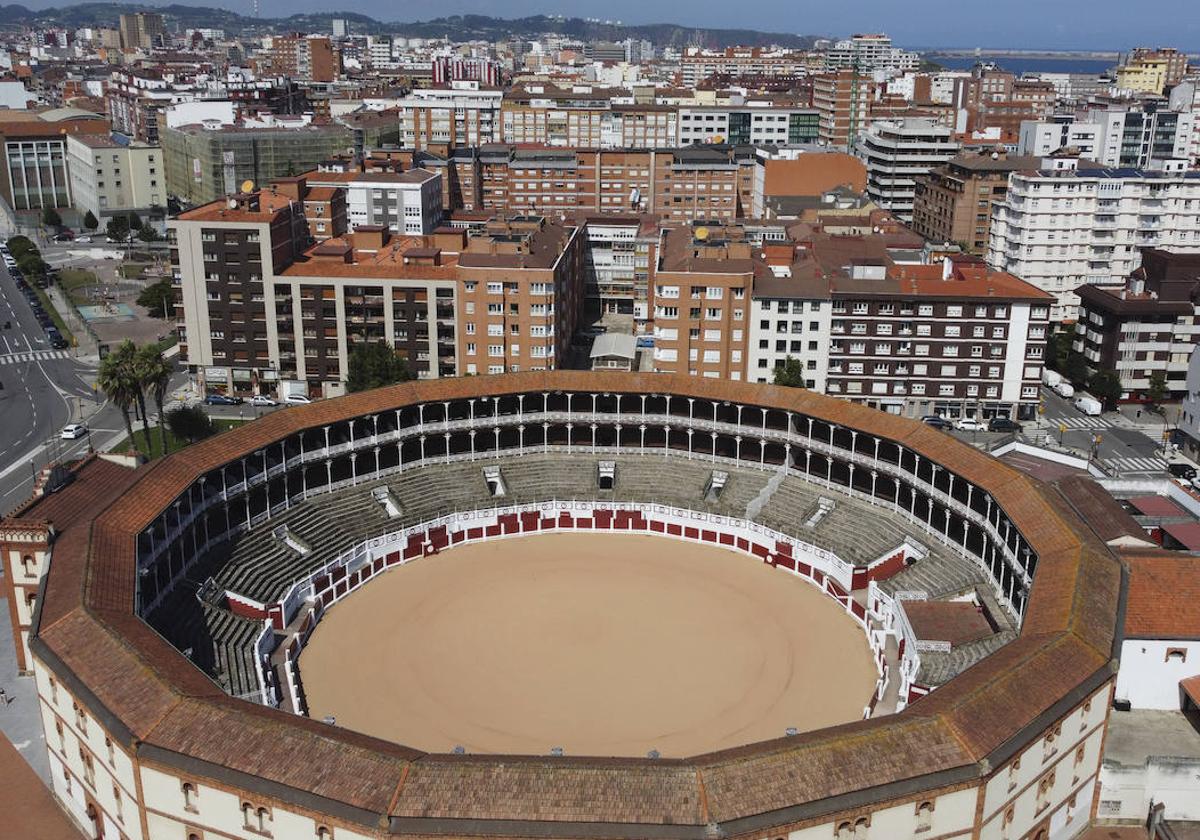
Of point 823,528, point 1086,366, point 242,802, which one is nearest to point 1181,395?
point 1086,366

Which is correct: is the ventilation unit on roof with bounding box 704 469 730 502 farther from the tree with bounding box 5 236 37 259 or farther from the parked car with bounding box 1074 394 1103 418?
the tree with bounding box 5 236 37 259

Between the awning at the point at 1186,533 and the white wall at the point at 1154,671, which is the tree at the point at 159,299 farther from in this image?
the white wall at the point at 1154,671

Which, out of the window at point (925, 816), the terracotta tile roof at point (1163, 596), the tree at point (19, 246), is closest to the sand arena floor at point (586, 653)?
the terracotta tile roof at point (1163, 596)

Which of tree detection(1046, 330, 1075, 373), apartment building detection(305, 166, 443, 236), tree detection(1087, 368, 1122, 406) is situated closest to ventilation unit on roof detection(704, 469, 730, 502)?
tree detection(1087, 368, 1122, 406)

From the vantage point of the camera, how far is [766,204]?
16712cm

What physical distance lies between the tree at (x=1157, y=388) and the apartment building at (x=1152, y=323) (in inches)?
16.4

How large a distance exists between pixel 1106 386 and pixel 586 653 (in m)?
69.8

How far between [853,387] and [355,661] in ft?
192

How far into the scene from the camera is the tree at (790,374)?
100062 mm

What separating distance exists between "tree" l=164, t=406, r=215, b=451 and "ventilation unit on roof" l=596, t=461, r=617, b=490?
35.7 meters

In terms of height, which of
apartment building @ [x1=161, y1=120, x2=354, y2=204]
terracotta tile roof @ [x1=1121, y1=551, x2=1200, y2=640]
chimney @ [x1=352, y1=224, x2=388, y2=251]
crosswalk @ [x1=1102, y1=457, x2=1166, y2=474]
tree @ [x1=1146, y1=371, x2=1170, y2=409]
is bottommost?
crosswalk @ [x1=1102, y1=457, x2=1166, y2=474]

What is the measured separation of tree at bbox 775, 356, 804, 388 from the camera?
10006 cm

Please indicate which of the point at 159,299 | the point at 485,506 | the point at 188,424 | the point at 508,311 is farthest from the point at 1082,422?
the point at 159,299

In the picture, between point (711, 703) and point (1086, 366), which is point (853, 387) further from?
point (711, 703)
